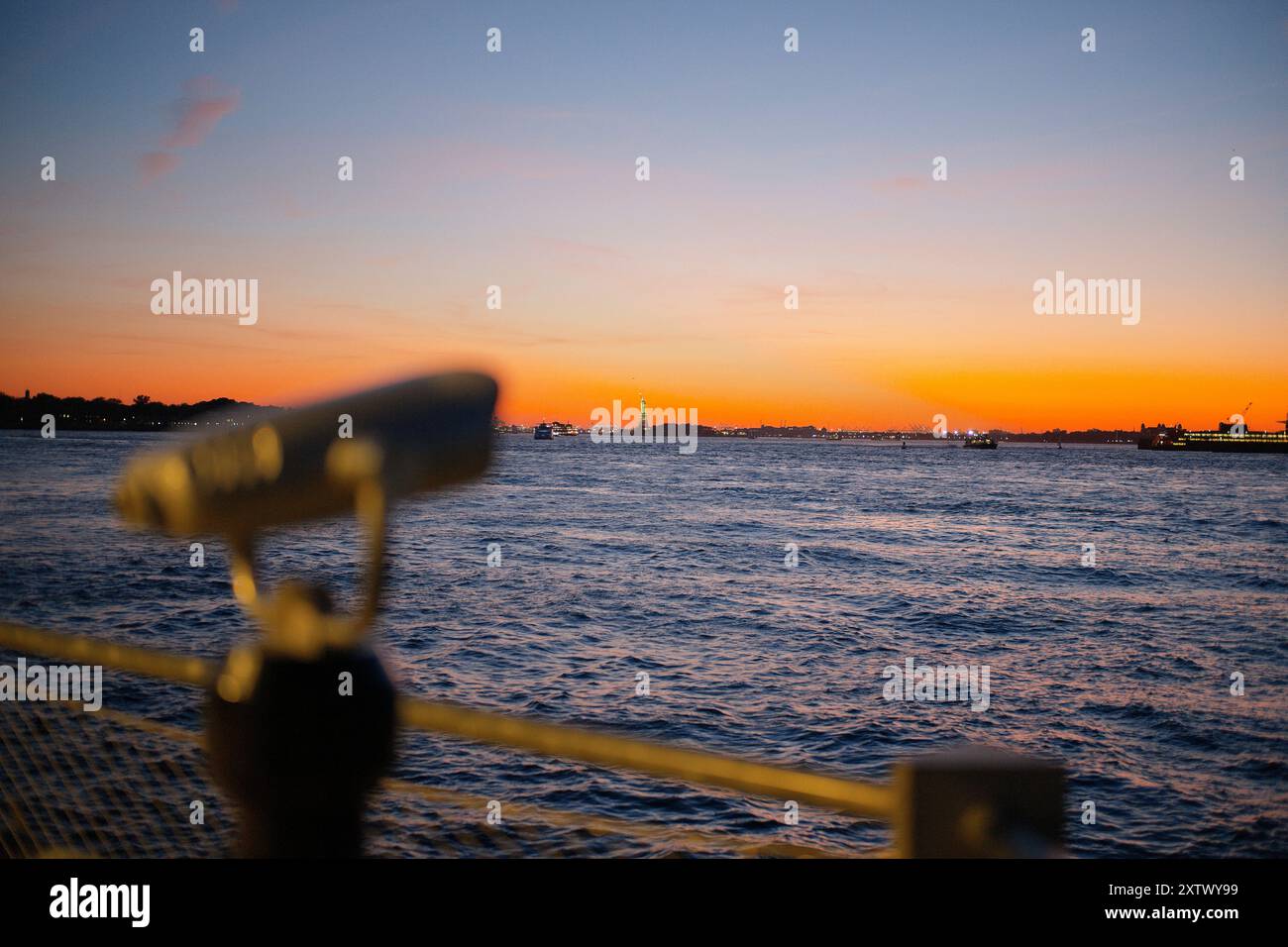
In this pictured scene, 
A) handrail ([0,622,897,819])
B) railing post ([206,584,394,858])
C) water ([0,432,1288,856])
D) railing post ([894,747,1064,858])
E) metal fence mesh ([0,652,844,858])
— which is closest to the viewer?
railing post ([894,747,1064,858])

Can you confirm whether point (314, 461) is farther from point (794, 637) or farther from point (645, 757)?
point (794, 637)

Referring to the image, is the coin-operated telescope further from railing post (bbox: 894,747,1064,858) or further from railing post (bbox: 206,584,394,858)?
railing post (bbox: 894,747,1064,858)

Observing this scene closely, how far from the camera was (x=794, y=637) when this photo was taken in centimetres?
2234

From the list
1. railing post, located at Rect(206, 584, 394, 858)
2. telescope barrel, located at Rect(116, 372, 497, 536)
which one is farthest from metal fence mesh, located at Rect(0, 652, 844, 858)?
telescope barrel, located at Rect(116, 372, 497, 536)

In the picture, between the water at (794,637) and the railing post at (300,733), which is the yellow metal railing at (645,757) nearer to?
the railing post at (300,733)

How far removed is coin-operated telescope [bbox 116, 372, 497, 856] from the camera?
1.60m

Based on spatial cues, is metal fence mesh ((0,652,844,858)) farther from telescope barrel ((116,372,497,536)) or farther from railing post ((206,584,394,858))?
telescope barrel ((116,372,497,536))

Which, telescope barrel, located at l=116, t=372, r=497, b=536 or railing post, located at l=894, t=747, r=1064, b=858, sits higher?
telescope barrel, located at l=116, t=372, r=497, b=536

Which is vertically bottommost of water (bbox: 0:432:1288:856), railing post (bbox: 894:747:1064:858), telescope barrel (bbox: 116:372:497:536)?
water (bbox: 0:432:1288:856)

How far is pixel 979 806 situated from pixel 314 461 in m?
1.34

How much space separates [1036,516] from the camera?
6275 cm

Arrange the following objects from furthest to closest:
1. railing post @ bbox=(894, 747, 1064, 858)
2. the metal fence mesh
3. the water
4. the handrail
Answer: the water → the metal fence mesh → the handrail → railing post @ bbox=(894, 747, 1064, 858)

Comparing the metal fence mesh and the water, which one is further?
the water
